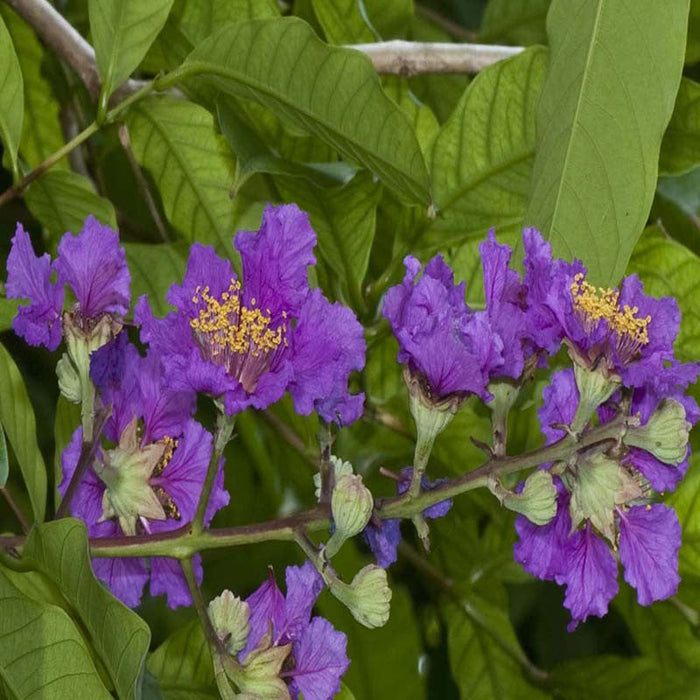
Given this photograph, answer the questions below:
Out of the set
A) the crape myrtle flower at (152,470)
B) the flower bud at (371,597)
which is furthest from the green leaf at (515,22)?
the flower bud at (371,597)

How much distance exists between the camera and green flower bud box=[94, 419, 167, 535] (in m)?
0.74

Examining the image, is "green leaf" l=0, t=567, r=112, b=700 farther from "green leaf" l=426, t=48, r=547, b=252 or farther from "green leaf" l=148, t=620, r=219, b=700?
"green leaf" l=426, t=48, r=547, b=252

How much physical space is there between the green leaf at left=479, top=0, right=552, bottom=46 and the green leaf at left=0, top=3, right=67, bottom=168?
17.6 inches

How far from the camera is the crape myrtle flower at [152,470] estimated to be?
2.56ft

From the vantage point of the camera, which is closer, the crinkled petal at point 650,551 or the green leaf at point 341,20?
the crinkled petal at point 650,551

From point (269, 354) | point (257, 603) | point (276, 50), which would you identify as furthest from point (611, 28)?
point (257, 603)

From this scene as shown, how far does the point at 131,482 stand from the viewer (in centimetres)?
74

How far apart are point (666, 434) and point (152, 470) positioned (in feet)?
0.94

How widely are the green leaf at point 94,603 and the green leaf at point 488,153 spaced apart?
43 cm

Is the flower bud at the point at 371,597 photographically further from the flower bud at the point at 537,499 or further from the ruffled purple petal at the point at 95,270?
the ruffled purple petal at the point at 95,270

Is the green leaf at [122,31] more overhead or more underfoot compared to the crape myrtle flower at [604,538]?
more overhead

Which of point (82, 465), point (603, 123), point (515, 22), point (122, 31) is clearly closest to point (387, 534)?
point (82, 465)

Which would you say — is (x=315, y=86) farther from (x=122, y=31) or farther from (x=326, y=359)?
(x=326, y=359)

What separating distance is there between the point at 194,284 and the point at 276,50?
21 centimetres
